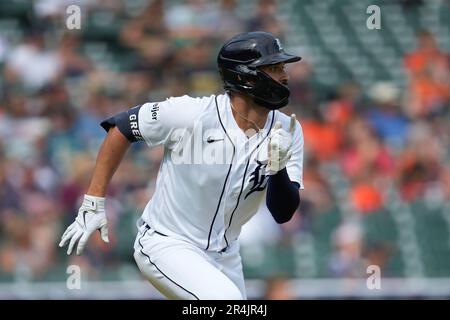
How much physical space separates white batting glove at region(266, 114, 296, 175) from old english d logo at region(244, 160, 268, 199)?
7.4 inches

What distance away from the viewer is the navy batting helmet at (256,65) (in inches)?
205

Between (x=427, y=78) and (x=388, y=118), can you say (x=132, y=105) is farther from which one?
(x=427, y=78)

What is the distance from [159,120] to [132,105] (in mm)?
5312

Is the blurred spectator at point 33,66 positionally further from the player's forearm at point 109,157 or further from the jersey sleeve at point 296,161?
the jersey sleeve at point 296,161

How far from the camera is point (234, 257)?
5.47 meters

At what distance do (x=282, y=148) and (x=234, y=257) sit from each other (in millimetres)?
768

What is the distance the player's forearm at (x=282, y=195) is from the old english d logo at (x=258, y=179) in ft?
0.45

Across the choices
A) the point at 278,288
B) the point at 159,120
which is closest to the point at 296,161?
the point at 159,120

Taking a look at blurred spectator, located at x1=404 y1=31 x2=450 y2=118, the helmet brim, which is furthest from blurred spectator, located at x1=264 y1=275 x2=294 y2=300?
the helmet brim

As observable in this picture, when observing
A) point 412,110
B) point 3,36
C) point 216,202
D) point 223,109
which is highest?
point 3,36

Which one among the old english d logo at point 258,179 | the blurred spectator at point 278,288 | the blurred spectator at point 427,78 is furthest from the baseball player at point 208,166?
the blurred spectator at point 427,78

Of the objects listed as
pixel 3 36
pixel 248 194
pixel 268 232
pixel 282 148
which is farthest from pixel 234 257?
pixel 3 36
